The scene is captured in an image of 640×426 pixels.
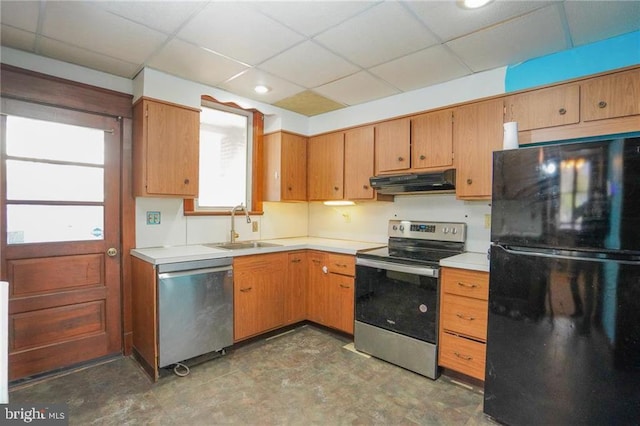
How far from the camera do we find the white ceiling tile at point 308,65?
2.27 meters

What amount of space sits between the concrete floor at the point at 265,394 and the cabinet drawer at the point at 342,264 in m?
0.74

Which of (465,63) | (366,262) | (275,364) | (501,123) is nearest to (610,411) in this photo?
(366,262)

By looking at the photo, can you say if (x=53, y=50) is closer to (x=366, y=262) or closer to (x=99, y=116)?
(x=99, y=116)

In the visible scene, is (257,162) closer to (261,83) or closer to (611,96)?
(261,83)

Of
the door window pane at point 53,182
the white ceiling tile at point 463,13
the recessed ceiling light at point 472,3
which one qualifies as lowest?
the door window pane at point 53,182

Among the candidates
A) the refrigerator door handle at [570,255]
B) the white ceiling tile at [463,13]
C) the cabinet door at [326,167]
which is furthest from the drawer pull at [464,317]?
the white ceiling tile at [463,13]

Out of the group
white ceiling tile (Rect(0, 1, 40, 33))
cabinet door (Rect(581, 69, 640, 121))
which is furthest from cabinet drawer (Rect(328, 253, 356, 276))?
white ceiling tile (Rect(0, 1, 40, 33))

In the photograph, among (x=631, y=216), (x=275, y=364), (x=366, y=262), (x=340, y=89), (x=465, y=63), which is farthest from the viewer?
(x=340, y=89)

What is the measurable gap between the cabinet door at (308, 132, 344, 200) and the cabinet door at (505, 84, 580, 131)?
5.36 feet

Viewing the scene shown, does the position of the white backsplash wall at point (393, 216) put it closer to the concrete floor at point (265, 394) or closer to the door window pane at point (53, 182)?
the concrete floor at point (265, 394)

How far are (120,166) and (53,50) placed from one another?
2.97ft

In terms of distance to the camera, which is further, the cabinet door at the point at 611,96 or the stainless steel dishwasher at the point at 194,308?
the stainless steel dishwasher at the point at 194,308

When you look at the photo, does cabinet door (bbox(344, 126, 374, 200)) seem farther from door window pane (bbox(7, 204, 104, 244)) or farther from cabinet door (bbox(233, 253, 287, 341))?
door window pane (bbox(7, 204, 104, 244))

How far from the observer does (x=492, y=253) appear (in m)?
1.92
